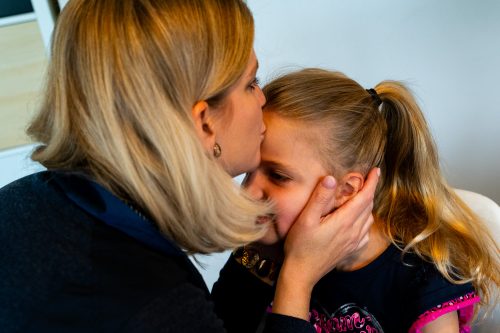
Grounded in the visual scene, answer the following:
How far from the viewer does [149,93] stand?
24.7 inches

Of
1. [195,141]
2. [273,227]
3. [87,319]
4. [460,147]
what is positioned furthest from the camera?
[460,147]

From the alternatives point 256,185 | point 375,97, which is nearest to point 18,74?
point 256,185

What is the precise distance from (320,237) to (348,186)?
0.13 meters

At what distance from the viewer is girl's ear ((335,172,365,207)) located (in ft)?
2.96

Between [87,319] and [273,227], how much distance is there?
42cm

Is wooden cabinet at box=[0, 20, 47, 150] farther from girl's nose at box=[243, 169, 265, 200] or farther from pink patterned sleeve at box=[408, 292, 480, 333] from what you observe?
pink patterned sleeve at box=[408, 292, 480, 333]

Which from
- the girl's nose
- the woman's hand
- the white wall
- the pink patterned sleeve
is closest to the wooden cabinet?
the white wall

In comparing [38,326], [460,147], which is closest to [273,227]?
[38,326]

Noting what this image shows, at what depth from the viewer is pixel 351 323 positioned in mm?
923

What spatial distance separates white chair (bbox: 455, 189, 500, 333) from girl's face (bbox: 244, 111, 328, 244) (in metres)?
0.34

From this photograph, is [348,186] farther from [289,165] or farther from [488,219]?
[488,219]

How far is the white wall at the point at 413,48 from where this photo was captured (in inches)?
54.2

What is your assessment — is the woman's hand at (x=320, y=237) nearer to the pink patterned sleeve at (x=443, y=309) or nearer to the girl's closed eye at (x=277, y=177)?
the girl's closed eye at (x=277, y=177)

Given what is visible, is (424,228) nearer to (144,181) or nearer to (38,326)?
(144,181)
